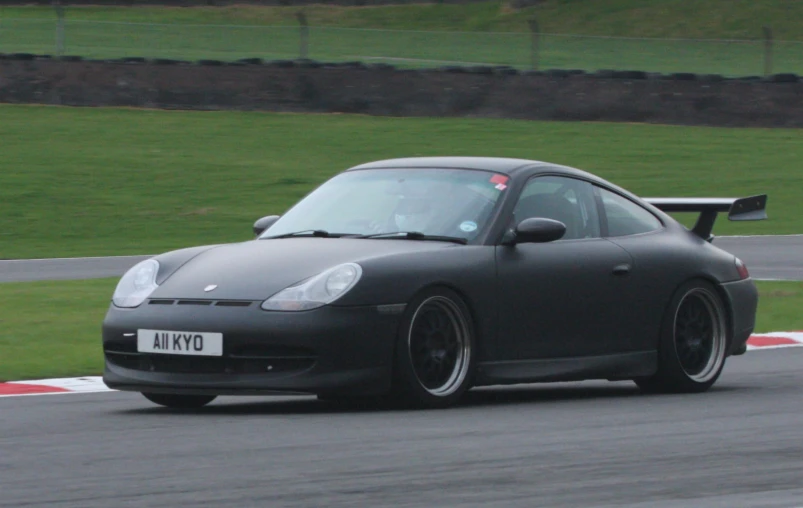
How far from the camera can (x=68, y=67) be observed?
96.8 ft

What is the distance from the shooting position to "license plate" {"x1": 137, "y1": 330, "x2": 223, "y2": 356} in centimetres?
768

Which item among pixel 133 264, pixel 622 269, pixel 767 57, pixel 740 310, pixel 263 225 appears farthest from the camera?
pixel 767 57

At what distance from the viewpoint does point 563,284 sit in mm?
8633

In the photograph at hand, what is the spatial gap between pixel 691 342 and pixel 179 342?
2.99 m

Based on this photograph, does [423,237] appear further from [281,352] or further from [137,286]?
[137,286]

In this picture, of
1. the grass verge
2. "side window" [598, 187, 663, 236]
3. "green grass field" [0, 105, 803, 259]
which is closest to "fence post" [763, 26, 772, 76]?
"green grass field" [0, 105, 803, 259]

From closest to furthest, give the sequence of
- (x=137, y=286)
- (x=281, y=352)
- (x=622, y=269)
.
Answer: (x=281, y=352)
(x=137, y=286)
(x=622, y=269)

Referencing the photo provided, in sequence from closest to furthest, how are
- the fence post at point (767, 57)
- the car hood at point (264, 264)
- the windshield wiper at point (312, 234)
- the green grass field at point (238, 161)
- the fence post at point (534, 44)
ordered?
the car hood at point (264, 264) → the windshield wiper at point (312, 234) → the green grass field at point (238, 161) → the fence post at point (767, 57) → the fence post at point (534, 44)

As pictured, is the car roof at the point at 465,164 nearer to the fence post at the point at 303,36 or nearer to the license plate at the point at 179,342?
the license plate at the point at 179,342

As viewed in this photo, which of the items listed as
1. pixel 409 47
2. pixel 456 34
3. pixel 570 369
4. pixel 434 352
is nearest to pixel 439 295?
pixel 434 352

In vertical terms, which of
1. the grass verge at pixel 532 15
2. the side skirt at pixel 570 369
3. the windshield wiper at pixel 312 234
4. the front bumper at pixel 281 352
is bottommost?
the side skirt at pixel 570 369

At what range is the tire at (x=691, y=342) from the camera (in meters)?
9.12

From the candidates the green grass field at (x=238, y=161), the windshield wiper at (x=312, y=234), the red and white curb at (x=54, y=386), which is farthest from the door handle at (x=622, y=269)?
the green grass field at (x=238, y=161)

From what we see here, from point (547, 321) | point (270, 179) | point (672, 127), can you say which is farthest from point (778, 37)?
point (547, 321)
